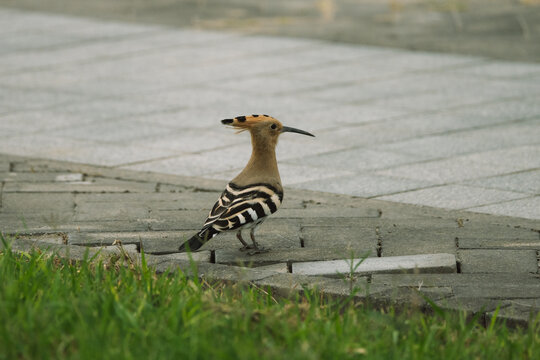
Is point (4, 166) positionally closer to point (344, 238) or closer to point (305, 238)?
point (305, 238)

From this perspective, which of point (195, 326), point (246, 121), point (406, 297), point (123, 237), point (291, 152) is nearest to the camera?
point (195, 326)

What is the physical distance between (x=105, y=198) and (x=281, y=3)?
9.06 meters

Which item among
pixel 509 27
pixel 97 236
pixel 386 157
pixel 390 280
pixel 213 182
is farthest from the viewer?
pixel 509 27

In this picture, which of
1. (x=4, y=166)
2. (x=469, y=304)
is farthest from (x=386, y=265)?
(x=4, y=166)

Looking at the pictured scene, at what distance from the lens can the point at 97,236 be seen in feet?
17.8

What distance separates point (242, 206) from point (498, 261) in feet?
4.63

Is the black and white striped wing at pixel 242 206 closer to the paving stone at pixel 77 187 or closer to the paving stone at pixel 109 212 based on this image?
the paving stone at pixel 109 212

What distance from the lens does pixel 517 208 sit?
6.18m

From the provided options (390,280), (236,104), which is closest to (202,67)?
(236,104)

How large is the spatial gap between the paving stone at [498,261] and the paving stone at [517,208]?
89 cm

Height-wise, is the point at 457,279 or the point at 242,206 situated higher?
the point at 242,206

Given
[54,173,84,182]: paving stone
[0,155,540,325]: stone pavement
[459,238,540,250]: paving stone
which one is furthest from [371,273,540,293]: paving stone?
[54,173,84,182]: paving stone

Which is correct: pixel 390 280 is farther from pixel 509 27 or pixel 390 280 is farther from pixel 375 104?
pixel 509 27

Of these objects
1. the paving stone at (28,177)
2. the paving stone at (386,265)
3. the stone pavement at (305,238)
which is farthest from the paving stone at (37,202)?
the paving stone at (386,265)
